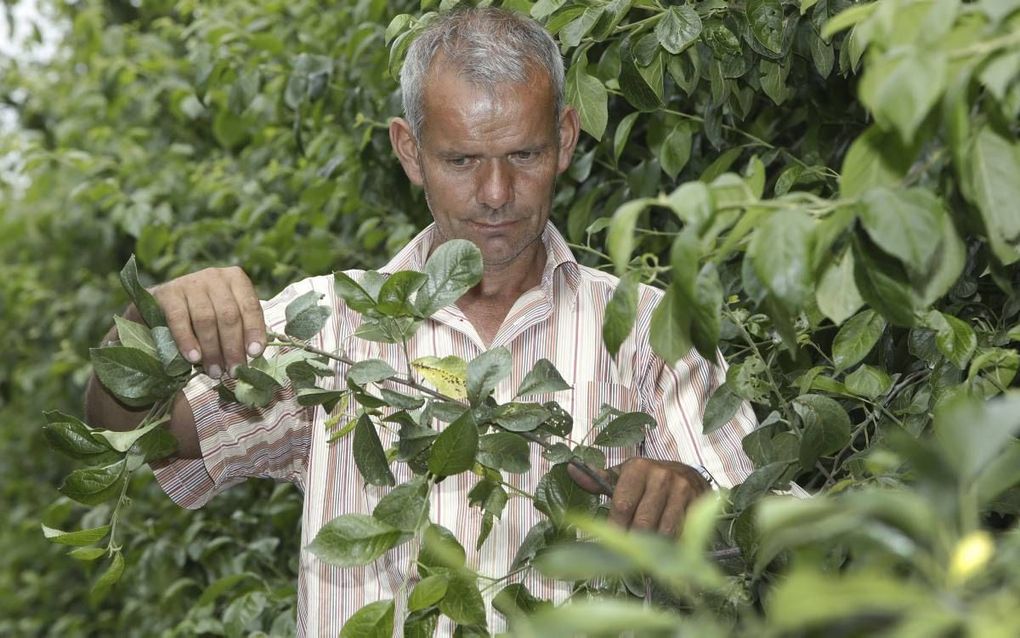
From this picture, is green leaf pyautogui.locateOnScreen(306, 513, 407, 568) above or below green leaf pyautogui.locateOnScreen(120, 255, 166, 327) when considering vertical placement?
below

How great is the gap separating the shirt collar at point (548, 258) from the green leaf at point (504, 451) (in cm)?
66

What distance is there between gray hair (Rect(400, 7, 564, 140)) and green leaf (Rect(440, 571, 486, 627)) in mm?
858

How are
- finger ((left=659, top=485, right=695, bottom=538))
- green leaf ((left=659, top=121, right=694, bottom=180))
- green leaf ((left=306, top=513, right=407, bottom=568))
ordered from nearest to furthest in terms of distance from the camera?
green leaf ((left=306, top=513, right=407, bottom=568)) → finger ((left=659, top=485, right=695, bottom=538)) → green leaf ((left=659, top=121, right=694, bottom=180))

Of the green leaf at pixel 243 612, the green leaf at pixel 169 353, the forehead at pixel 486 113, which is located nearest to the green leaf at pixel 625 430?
the green leaf at pixel 169 353

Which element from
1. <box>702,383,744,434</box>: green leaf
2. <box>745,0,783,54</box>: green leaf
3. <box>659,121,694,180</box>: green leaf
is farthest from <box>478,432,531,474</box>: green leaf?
<box>659,121,694,180</box>: green leaf

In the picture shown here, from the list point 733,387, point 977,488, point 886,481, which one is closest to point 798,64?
point 733,387

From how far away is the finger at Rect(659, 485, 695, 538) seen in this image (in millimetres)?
1499

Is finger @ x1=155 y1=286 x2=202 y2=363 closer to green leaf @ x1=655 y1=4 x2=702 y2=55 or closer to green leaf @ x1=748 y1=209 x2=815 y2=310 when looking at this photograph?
green leaf @ x1=655 y1=4 x2=702 y2=55

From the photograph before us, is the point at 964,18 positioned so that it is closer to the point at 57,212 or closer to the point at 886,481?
the point at 886,481

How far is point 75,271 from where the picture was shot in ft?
16.9

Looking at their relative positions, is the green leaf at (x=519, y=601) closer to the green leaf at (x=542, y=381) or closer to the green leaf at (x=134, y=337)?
the green leaf at (x=542, y=381)

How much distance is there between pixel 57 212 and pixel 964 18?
4.49 m

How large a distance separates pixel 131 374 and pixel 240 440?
1.66 ft

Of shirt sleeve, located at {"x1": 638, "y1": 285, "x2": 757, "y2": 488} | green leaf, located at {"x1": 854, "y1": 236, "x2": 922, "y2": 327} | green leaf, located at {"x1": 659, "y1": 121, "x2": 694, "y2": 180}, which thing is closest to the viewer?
green leaf, located at {"x1": 854, "y1": 236, "x2": 922, "y2": 327}
